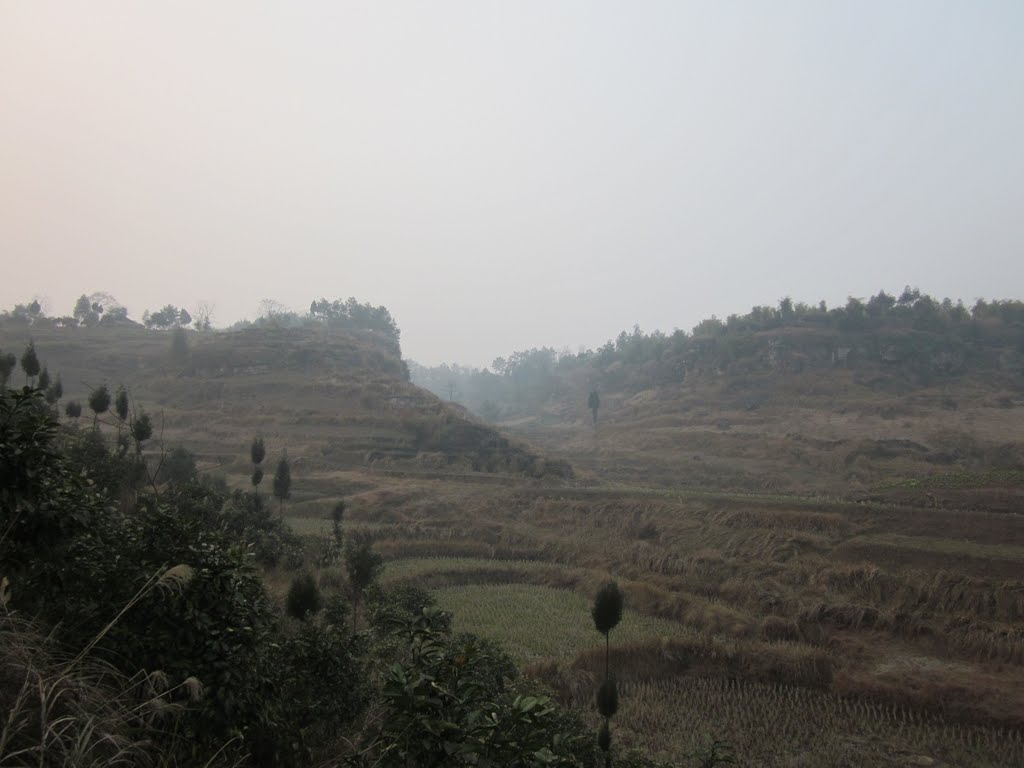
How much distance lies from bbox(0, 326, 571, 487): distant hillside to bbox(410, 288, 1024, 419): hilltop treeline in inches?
1191

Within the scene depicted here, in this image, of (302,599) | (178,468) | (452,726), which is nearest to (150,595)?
(452,726)

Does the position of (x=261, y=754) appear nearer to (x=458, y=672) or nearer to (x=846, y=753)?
(x=458, y=672)

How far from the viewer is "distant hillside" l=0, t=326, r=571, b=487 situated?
151 feet

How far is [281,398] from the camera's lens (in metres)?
59.7

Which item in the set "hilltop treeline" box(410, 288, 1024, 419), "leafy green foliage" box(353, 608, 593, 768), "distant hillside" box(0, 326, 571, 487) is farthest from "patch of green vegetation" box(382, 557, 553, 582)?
"hilltop treeline" box(410, 288, 1024, 419)

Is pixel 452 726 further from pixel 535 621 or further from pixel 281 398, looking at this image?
pixel 281 398

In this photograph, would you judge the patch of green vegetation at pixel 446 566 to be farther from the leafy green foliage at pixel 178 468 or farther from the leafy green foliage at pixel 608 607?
the leafy green foliage at pixel 608 607

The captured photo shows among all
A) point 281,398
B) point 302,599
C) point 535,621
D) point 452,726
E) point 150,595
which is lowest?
point 535,621

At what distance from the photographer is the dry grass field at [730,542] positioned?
13.9m

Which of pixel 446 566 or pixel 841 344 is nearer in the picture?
pixel 446 566

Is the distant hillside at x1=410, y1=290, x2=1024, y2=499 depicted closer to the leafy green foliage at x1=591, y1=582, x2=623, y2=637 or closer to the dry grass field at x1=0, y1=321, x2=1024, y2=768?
the dry grass field at x1=0, y1=321, x2=1024, y2=768

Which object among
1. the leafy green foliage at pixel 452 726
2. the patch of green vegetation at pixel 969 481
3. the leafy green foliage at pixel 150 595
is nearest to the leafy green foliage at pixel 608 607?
the leafy green foliage at pixel 150 595

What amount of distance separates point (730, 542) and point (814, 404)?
3968 centimetres

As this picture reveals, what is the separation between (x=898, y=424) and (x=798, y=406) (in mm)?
10762
